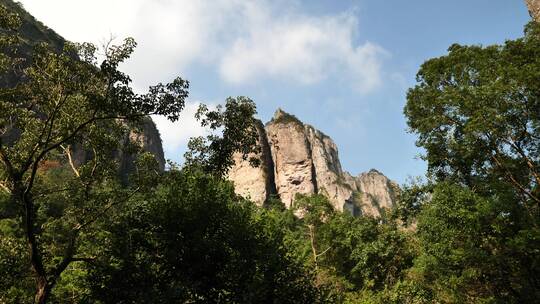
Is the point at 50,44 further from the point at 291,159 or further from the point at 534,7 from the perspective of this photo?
the point at 534,7

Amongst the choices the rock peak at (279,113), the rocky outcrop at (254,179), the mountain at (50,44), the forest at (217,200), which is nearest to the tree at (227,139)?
the forest at (217,200)

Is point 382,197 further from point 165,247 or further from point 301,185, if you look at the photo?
point 165,247

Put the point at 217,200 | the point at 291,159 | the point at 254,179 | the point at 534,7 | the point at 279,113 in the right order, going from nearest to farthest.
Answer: the point at 217,200, the point at 534,7, the point at 254,179, the point at 291,159, the point at 279,113

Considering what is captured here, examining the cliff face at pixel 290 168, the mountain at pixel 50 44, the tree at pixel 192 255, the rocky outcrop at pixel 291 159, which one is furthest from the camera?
the rocky outcrop at pixel 291 159

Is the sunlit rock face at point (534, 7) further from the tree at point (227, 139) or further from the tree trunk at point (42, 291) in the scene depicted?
the tree trunk at point (42, 291)

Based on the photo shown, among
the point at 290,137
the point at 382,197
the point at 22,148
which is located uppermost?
the point at 382,197

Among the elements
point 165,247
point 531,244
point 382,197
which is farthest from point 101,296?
point 382,197

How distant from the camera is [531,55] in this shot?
893 inches

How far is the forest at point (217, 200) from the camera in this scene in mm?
13445

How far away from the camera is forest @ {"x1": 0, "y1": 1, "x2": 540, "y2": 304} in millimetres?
13445

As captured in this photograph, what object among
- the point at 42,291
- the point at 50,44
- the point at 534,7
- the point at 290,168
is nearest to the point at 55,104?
the point at 42,291

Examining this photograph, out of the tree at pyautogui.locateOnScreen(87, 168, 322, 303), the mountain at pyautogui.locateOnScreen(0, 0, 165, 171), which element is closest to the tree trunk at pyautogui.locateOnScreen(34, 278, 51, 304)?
the tree at pyautogui.locateOnScreen(87, 168, 322, 303)

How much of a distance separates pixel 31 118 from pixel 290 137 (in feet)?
298

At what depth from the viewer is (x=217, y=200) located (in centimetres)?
1675
